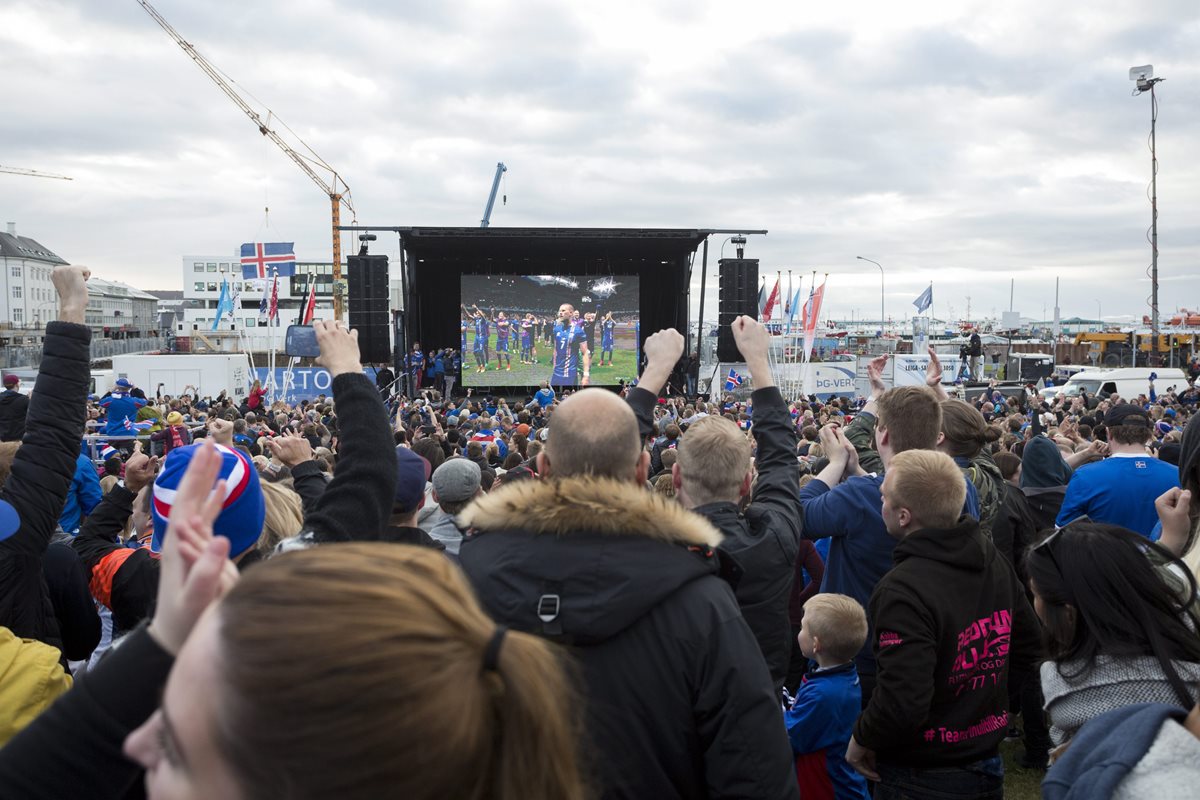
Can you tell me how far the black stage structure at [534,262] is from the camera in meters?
19.4

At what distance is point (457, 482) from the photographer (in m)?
4.02

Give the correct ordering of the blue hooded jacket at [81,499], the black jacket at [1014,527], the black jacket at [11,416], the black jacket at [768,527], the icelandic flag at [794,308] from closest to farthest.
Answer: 1. the black jacket at [768,527]
2. the black jacket at [1014,527]
3. the blue hooded jacket at [81,499]
4. the black jacket at [11,416]
5. the icelandic flag at [794,308]

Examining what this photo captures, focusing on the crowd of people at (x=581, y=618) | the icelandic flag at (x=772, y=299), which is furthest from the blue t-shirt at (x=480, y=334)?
the crowd of people at (x=581, y=618)

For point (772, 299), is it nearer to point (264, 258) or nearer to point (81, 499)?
point (264, 258)

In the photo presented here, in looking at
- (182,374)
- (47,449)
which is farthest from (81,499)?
(182,374)

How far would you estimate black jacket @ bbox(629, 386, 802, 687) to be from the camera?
229 cm

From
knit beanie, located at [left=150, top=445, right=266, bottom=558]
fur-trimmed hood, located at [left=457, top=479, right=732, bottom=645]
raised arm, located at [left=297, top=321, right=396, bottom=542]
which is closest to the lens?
fur-trimmed hood, located at [left=457, top=479, right=732, bottom=645]

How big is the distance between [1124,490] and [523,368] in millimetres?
19635

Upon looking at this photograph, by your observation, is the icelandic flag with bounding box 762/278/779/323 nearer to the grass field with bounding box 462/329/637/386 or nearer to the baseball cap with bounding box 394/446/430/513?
the grass field with bounding box 462/329/637/386

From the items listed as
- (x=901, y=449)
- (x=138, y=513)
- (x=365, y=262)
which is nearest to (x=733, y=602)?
(x=901, y=449)

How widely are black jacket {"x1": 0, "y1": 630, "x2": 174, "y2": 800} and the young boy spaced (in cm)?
239

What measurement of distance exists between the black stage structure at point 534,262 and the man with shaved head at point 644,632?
57.9 feet

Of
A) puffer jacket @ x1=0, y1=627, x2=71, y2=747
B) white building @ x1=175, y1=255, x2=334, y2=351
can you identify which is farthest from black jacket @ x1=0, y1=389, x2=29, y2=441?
white building @ x1=175, y1=255, x2=334, y2=351

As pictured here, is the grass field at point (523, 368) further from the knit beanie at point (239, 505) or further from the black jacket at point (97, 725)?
the black jacket at point (97, 725)
